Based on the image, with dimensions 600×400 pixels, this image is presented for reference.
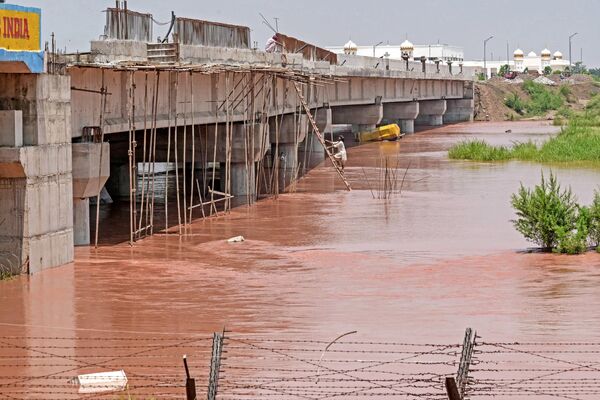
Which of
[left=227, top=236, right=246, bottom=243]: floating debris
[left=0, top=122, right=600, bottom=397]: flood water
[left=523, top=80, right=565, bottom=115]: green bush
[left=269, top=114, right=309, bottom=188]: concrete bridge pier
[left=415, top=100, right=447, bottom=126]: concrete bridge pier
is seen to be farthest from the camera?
[left=523, top=80, right=565, bottom=115]: green bush

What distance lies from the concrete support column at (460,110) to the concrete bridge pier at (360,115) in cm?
3118

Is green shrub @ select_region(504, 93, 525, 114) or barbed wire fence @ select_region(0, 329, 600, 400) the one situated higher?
green shrub @ select_region(504, 93, 525, 114)

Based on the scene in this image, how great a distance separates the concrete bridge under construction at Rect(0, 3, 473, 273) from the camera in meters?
23.3

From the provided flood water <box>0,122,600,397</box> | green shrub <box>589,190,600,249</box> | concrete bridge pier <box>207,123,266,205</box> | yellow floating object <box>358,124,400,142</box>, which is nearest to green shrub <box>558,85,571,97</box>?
yellow floating object <box>358,124,400,142</box>

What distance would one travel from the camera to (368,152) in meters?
63.4

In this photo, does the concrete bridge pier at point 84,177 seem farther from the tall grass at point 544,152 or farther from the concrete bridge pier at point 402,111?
the concrete bridge pier at point 402,111

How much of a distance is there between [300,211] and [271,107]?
8.86 metres

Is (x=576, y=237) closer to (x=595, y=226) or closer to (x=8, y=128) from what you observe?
(x=595, y=226)

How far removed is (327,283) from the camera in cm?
2317

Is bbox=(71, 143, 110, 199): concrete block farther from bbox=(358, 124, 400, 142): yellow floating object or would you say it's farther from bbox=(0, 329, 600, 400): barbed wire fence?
bbox=(358, 124, 400, 142): yellow floating object

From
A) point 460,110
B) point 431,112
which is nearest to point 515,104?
point 460,110

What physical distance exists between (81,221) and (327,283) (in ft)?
20.5

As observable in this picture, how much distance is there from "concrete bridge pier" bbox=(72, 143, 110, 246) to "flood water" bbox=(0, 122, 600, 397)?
665mm

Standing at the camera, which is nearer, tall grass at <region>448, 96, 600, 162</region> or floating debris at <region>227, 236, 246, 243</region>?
floating debris at <region>227, 236, 246, 243</region>
